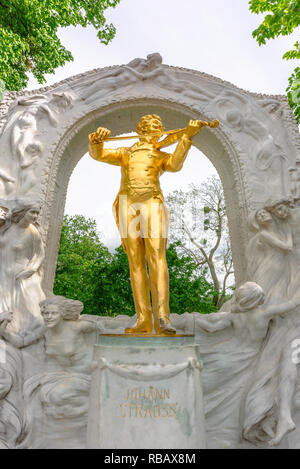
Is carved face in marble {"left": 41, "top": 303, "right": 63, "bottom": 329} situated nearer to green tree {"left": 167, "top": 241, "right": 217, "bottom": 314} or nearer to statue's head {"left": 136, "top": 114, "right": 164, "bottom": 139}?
statue's head {"left": 136, "top": 114, "right": 164, "bottom": 139}

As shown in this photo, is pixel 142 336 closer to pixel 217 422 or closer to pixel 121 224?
pixel 121 224

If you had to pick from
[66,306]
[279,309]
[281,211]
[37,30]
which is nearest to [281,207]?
[281,211]

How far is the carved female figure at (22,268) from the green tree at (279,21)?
17.8 feet

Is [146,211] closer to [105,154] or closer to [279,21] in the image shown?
[105,154]

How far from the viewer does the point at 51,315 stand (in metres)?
4.43

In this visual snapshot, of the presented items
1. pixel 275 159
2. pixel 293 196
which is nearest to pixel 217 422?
pixel 293 196

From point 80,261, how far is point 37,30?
9.29 metres

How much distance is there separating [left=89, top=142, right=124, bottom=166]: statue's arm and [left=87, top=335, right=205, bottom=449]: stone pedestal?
2.37 meters

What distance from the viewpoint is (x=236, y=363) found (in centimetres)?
467

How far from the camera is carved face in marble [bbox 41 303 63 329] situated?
4438 millimetres

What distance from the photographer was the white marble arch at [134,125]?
5.82 meters

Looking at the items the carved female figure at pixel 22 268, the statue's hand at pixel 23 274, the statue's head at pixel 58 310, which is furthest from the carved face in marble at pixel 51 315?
the statue's hand at pixel 23 274

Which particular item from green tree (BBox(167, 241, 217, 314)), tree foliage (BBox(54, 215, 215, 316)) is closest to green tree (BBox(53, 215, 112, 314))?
tree foliage (BBox(54, 215, 215, 316))
